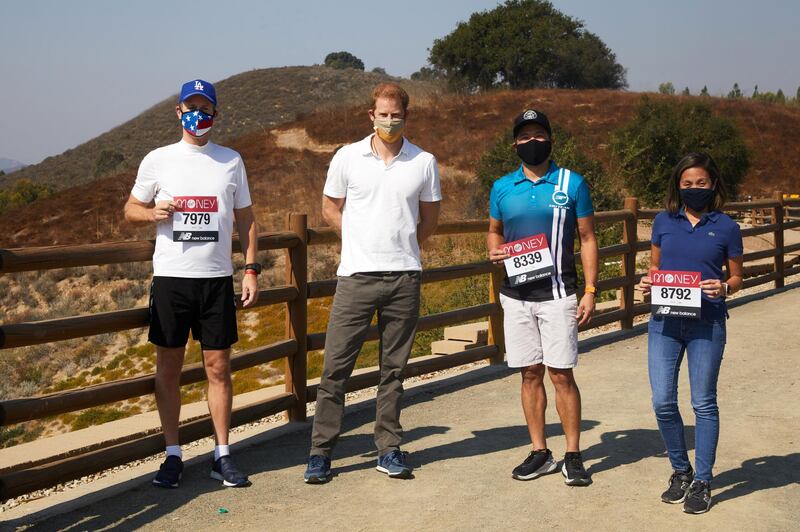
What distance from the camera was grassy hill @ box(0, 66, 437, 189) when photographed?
82312mm

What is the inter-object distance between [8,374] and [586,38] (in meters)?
63.0

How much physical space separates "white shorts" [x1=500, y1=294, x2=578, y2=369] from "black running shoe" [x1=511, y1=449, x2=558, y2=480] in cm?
53

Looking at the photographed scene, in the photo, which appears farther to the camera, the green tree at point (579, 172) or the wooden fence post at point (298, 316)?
the green tree at point (579, 172)

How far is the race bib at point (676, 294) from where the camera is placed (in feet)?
16.6

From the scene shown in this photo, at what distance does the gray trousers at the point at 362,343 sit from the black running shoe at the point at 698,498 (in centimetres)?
164

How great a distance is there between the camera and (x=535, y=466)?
5738 mm

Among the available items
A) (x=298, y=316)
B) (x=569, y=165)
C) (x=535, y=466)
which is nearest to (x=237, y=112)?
(x=569, y=165)

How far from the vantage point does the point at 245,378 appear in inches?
634

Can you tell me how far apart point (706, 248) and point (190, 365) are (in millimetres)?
3104

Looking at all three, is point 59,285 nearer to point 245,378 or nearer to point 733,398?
point 245,378

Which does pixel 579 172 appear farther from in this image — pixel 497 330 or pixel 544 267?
pixel 544 267

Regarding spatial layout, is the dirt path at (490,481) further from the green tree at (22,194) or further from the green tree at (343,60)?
the green tree at (343,60)

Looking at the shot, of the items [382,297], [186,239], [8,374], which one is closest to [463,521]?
[382,297]

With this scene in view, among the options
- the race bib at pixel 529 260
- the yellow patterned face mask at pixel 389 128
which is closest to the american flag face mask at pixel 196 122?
the yellow patterned face mask at pixel 389 128
